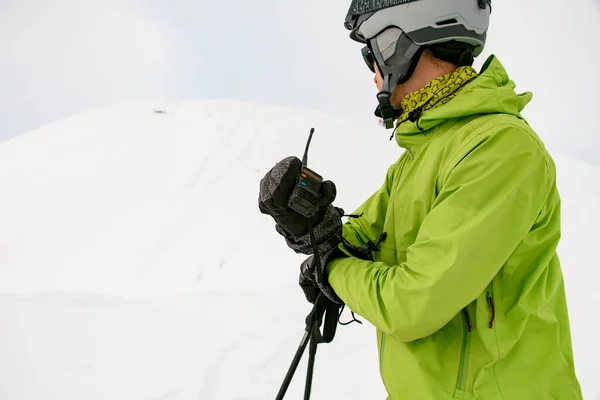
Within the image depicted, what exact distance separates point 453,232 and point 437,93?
2.12 feet

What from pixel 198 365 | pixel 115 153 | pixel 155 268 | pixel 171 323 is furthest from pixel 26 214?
pixel 198 365

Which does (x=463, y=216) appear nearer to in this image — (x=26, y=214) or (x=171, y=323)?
(x=171, y=323)

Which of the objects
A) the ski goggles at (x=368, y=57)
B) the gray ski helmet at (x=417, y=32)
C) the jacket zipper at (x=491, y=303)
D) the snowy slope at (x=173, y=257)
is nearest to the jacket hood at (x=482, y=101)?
the gray ski helmet at (x=417, y=32)

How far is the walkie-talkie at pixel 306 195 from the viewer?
1.48m

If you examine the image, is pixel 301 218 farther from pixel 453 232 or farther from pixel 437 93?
pixel 437 93

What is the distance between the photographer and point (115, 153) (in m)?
15.5

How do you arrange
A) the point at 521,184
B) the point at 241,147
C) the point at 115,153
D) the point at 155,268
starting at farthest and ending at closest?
the point at 115,153 → the point at 241,147 → the point at 155,268 → the point at 521,184

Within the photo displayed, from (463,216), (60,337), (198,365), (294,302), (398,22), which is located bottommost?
(294,302)

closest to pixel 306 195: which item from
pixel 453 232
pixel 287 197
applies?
pixel 287 197

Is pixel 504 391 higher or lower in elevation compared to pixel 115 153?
lower

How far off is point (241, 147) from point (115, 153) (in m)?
5.11

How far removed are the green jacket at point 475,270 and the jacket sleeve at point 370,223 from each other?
0.45m

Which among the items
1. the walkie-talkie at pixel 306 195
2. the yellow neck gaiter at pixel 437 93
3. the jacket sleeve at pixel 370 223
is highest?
the yellow neck gaiter at pixel 437 93

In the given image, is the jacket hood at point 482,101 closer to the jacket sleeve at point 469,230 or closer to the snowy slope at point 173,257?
the jacket sleeve at point 469,230
